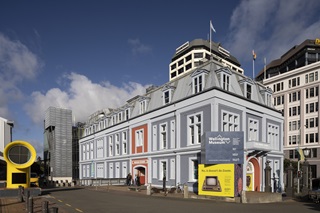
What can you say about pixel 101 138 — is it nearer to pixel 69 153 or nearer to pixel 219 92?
pixel 69 153

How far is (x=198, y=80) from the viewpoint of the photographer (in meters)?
26.4

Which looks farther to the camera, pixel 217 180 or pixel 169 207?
pixel 217 180

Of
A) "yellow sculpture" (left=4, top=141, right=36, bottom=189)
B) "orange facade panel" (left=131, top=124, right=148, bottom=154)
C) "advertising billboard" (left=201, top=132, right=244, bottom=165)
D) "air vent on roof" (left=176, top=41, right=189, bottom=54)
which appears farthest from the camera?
"air vent on roof" (left=176, top=41, right=189, bottom=54)

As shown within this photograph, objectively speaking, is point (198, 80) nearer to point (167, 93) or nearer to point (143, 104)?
point (167, 93)

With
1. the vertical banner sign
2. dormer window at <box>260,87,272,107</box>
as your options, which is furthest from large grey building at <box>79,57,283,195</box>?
the vertical banner sign

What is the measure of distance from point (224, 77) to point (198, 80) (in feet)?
7.82

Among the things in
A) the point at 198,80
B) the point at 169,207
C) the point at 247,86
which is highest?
the point at 198,80

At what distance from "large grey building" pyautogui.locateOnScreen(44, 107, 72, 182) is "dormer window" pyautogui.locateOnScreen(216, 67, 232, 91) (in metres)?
45.6

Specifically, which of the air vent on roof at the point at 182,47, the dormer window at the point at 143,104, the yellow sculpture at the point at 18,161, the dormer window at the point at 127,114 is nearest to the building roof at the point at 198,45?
the air vent on roof at the point at 182,47

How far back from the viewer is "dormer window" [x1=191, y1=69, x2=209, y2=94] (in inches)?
1014

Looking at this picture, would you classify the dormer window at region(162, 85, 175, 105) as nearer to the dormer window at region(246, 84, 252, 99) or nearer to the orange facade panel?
the orange facade panel

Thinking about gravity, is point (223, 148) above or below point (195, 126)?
below

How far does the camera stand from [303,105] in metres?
62.3

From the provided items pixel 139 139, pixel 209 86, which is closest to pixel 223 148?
pixel 209 86
